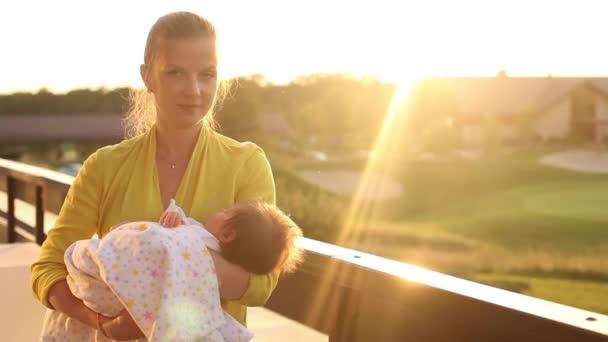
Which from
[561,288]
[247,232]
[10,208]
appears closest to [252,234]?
[247,232]

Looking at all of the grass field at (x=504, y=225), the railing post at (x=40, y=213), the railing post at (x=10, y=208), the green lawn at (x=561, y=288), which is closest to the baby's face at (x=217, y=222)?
the railing post at (x=40, y=213)

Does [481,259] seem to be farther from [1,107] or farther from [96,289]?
[96,289]

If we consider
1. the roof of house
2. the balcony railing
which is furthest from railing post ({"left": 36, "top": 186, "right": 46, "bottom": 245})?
the roof of house

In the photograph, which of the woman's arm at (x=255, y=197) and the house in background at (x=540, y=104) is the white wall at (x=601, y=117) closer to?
the house in background at (x=540, y=104)

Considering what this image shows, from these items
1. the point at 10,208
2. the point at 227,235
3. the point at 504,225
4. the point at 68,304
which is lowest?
the point at 504,225

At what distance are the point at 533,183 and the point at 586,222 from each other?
655 cm

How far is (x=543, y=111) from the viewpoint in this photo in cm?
4703

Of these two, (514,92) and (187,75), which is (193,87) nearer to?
(187,75)

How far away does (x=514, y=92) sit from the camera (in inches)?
1860

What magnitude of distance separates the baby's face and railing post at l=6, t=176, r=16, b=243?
18.2ft

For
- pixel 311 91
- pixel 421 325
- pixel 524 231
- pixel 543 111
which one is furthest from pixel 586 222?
pixel 421 325

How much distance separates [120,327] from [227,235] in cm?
29

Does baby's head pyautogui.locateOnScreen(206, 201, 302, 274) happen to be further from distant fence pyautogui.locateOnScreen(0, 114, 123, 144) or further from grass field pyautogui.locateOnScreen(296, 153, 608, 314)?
distant fence pyautogui.locateOnScreen(0, 114, 123, 144)

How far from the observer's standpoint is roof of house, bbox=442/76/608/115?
4594cm
